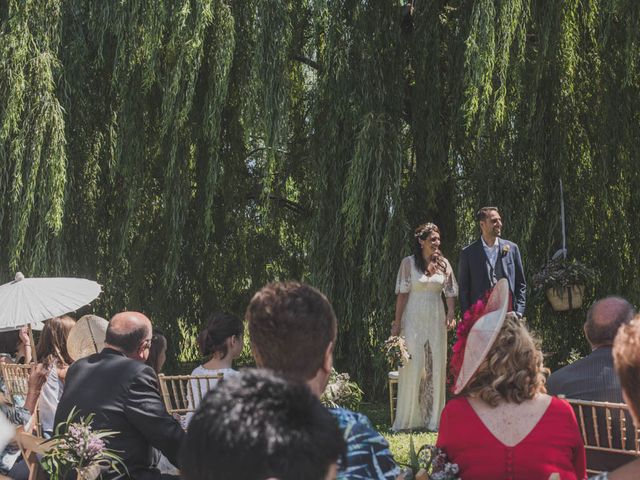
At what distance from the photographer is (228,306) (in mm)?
10320

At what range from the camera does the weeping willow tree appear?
8.59m

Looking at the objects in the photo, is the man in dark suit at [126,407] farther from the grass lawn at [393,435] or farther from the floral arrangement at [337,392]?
the grass lawn at [393,435]

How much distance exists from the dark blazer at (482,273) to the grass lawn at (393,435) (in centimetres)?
104

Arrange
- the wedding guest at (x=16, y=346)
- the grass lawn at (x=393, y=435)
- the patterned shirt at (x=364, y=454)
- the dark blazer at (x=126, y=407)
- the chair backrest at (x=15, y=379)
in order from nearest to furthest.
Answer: the patterned shirt at (x=364, y=454)
the dark blazer at (x=126, y=407)
the chair backrest at (x=15, y=379)
the grass lawn at (x=393, y=435)
the wedding guest at (x=16, y=346)

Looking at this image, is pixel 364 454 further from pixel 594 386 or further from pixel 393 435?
pixel 393 435

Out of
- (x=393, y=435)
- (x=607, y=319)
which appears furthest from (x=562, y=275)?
(x=607, y=319)

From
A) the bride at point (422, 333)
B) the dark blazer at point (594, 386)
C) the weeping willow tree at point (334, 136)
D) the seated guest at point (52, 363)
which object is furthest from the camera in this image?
the weeping willow tree at point (334, 136)

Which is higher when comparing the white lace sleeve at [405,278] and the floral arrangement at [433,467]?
the white lace sleeve at [405,278]

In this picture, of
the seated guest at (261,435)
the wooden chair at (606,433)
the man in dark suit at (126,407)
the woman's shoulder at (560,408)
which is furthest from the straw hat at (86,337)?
the seated guest at (261,435)

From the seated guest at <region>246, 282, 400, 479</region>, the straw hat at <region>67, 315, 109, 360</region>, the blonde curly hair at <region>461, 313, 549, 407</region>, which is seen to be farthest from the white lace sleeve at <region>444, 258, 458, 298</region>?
the seated guest at <region>246, 282, 400, 479</region>

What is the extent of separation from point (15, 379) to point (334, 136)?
14.5 ft

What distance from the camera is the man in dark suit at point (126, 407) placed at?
384 centimetres

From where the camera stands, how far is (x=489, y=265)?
7359 mm

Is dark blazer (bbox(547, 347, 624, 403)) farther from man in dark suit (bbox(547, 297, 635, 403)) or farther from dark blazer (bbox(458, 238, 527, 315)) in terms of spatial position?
dark blazer (bbox(458, 238, 527, 315))
